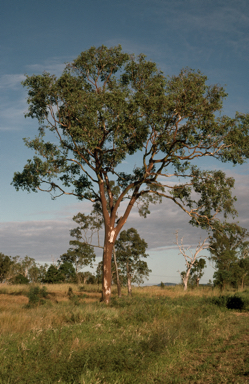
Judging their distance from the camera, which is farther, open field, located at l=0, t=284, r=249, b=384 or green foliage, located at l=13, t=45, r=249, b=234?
green foliage, located at l=13, t=45, r=249, b=234

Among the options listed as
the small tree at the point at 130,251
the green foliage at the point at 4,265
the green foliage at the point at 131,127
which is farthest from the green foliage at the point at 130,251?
the green foliage at the point at 4,265

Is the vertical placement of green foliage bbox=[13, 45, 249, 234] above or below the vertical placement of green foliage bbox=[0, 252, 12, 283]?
above

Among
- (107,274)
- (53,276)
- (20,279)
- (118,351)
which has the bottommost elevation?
(20,279)

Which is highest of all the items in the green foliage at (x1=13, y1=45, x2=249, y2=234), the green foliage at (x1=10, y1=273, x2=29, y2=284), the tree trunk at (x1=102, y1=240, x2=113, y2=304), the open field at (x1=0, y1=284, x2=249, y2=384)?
the green foliage at (x1=13, y1=45, x2=249, y2=234)

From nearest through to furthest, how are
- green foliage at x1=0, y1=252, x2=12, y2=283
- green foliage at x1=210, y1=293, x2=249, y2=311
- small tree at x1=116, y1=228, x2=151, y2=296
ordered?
green foliage at x1=210, y1=293, x2=249, y2=311, small tree at x1=116, y1=228, x2=151, y2=296, green foliage at x1=0, y1=252, x2=12, y2=283

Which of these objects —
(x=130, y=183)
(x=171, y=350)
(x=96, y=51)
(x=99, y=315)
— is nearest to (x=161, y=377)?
(x=171, y=350)

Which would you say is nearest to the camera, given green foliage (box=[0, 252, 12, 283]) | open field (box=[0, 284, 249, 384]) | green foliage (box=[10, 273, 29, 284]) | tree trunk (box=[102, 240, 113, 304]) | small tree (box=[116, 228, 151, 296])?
open field (box=[0, 284, 249, 384])

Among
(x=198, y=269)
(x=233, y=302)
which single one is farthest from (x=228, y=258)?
(x=233, y=302)

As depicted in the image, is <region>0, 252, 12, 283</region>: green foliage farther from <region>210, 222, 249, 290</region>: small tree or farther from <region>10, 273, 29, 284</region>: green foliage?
<region>210, 222, 249, 290</region>: small tree

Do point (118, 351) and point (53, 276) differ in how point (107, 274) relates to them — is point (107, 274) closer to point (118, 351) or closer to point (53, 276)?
point (118, 351)

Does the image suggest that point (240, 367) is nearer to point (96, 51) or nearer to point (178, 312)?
point (178, 312)

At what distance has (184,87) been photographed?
65.9ft

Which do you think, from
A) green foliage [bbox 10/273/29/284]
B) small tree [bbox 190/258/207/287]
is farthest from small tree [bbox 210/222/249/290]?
green foliage [bbox 10/273/29/284]

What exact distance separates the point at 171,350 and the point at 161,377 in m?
1.75
